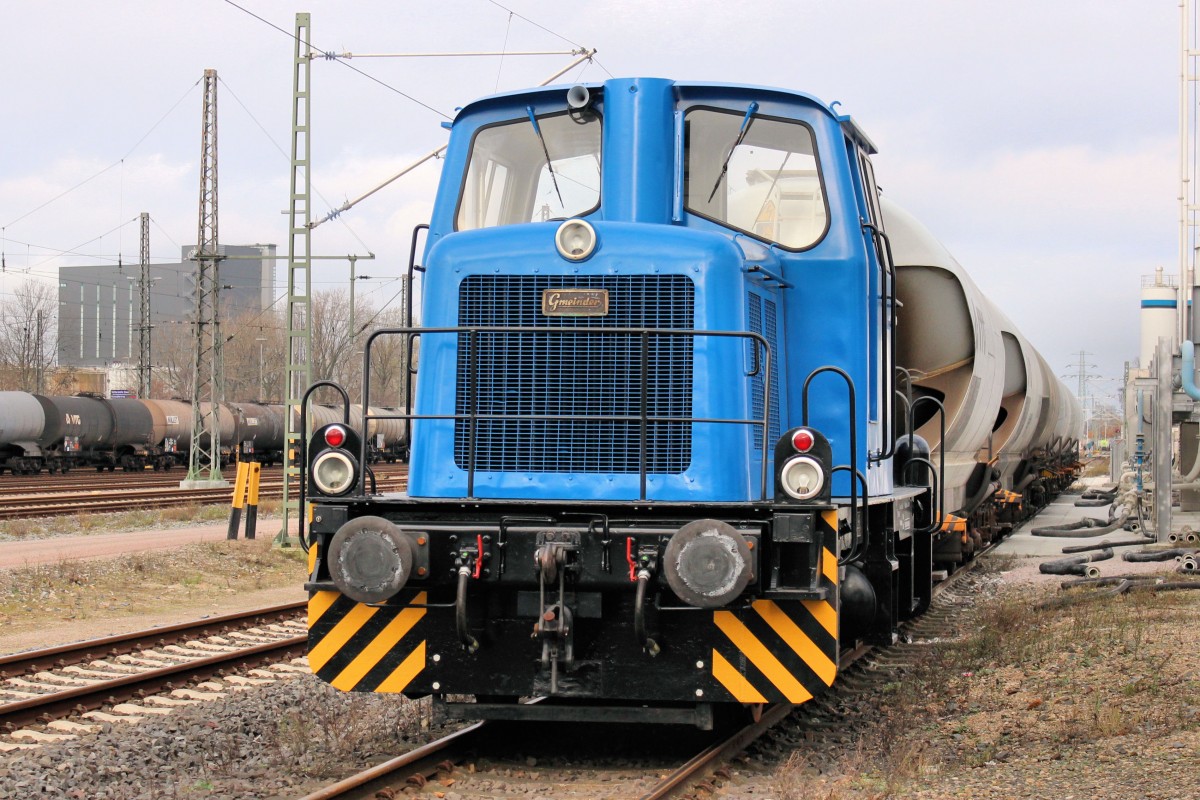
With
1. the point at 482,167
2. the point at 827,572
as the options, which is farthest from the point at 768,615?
the point at 482,167

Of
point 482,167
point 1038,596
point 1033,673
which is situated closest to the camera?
point 482,167

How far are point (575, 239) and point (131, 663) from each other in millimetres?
5321

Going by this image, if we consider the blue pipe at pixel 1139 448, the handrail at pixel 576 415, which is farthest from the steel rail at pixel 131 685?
the blue pipe at pixel 1139 448

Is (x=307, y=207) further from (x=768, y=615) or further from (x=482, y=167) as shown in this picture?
(x=768, y=615)

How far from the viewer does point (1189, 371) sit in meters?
16.4

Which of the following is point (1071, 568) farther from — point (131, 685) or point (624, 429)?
point (131, 685)

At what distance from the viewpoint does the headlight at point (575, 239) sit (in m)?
6.15

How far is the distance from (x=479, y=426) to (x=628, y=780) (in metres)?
1.85

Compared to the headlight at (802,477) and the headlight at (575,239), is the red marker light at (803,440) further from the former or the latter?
the headlight at (575,239)

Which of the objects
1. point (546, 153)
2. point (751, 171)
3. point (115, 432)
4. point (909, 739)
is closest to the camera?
point (909, 739)

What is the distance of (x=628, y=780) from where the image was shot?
233 inches

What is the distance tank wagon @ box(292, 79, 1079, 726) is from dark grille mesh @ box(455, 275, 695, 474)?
0.04ft

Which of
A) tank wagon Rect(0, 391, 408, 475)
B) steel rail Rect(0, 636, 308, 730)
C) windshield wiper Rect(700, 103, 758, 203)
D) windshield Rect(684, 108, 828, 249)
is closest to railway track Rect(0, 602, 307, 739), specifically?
steel rail Rect(0, 636, 308, 730)

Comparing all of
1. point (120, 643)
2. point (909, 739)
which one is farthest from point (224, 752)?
point (120, 643)
